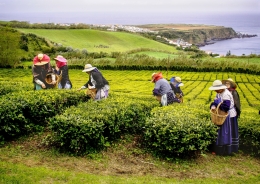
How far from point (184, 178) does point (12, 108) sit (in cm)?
428

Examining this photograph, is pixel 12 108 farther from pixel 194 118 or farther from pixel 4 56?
pixel 4 56

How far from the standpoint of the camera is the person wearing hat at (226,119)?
6.93 meters

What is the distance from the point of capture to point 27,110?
26.2 ft

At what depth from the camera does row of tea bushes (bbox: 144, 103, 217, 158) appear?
665 centimetres

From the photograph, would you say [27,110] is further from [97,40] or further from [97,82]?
[97,40]

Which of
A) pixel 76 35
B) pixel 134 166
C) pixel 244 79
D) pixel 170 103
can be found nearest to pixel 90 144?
pixel 134 166

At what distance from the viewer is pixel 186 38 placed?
107375 millimetres

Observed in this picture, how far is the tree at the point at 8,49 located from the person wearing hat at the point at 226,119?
23705 mm

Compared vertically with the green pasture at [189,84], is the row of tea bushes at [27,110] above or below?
above

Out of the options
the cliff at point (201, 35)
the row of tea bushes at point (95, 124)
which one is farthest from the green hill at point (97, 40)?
the cliff at point (201, 35)

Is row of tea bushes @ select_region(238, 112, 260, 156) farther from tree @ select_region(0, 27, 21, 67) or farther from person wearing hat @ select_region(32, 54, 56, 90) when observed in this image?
tree @ select_region(0, 27, 21, 67)

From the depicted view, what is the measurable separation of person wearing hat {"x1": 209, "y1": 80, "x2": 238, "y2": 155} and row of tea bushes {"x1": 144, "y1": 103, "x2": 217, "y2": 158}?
0.18 meters

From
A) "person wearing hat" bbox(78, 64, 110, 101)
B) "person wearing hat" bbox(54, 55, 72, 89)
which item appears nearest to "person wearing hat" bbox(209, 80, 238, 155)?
"person wearing hat" bbox(78, 64, 110, 101)

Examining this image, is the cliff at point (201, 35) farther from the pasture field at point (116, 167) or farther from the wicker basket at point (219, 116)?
the pasture field at point (116, 167)
